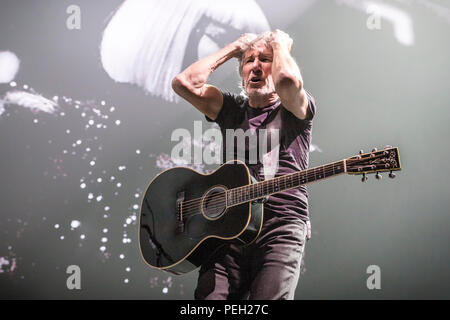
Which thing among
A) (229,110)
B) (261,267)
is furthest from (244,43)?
(261,267)

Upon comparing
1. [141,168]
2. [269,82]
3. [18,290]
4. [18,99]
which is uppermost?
[18,99]

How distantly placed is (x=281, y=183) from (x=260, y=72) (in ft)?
1.97

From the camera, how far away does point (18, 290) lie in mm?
2400

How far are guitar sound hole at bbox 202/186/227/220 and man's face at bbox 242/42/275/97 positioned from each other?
1.61 feet

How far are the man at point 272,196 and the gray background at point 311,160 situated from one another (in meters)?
0.51

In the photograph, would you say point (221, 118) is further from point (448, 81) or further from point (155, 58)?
point (448, 81)

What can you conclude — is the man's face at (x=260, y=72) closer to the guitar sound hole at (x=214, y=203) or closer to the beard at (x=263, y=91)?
the beard at (x=263, y=91)

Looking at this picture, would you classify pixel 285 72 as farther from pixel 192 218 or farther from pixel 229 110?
pixel 192 218

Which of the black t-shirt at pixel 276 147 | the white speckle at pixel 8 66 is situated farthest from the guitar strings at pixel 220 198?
the white speckle at pixel 8 66

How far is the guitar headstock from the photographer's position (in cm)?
149

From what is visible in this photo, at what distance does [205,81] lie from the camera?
82.6 inches

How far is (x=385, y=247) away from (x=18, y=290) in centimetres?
191

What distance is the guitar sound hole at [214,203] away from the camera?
177 cm

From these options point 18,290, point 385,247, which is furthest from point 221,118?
point 18,290
